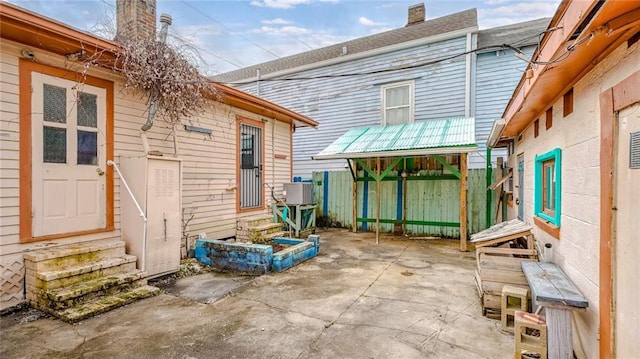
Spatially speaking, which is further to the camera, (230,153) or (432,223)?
(432,223)

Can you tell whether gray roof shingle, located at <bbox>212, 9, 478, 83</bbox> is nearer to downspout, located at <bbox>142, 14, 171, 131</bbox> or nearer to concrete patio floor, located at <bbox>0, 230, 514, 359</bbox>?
downspout, located at <bbox>142, 14, 171, 131</bbox>

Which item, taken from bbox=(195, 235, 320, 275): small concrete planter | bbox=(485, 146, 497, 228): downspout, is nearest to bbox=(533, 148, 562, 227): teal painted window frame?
bbox=(195, 235, 320, 275): small concrete planter

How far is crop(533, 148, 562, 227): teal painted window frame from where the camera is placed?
2.95 metres

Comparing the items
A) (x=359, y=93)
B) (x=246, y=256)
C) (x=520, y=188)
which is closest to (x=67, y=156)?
(x=246, y=256)

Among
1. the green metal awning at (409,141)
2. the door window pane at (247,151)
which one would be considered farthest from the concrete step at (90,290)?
the green metal awning at (409,141)

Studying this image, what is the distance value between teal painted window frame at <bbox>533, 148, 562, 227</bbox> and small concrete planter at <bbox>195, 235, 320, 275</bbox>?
11.7 feet

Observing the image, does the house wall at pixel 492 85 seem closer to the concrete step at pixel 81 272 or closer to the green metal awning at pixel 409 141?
the green metal awning at pixel 409 141

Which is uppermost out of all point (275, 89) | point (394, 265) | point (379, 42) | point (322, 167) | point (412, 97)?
point (379, 42)

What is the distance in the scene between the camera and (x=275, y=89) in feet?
38.3

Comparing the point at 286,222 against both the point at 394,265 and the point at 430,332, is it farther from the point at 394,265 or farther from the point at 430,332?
the point at 430,332

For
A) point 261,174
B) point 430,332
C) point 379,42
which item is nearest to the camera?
point 430,332

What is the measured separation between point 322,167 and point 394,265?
242 inches

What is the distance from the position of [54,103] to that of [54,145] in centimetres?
51

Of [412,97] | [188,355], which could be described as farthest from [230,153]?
[412,97]
